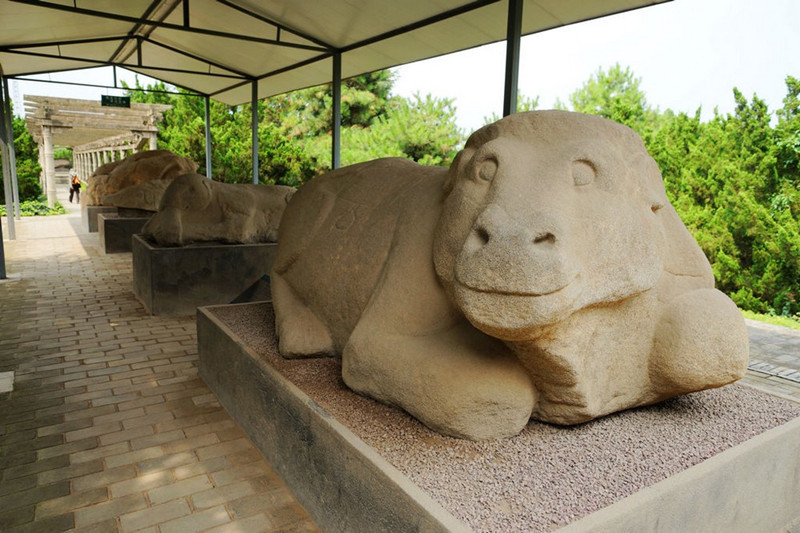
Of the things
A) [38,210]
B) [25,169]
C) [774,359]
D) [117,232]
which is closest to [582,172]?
[774,359]

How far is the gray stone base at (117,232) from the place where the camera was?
28.2ft

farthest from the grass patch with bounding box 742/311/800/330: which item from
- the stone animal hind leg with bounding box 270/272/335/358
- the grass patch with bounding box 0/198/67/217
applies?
the grass patch with bounding box 0/198/67/217

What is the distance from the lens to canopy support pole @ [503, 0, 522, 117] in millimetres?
4605

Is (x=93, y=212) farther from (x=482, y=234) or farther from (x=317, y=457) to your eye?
(x=482, y=234)

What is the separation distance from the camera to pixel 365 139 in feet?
51.1

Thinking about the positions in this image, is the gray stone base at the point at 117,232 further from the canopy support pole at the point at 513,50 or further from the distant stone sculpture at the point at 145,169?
the canopy support pole at the point at 513,50

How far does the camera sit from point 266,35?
815 cm

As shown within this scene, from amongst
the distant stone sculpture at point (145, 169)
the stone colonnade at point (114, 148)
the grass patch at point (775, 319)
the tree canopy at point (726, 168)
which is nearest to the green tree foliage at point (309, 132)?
the tree canopy at point (726, 168)

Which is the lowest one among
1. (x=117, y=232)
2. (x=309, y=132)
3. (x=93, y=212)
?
(x=117, y=232)

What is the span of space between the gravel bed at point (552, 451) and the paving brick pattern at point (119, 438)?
0.52 metres

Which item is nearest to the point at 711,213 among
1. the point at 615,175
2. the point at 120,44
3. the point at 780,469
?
the point at 780,469

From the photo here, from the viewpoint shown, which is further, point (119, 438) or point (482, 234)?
point (119, 438)

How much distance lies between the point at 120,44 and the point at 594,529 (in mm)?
10928

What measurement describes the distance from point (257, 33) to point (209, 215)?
146 inches
